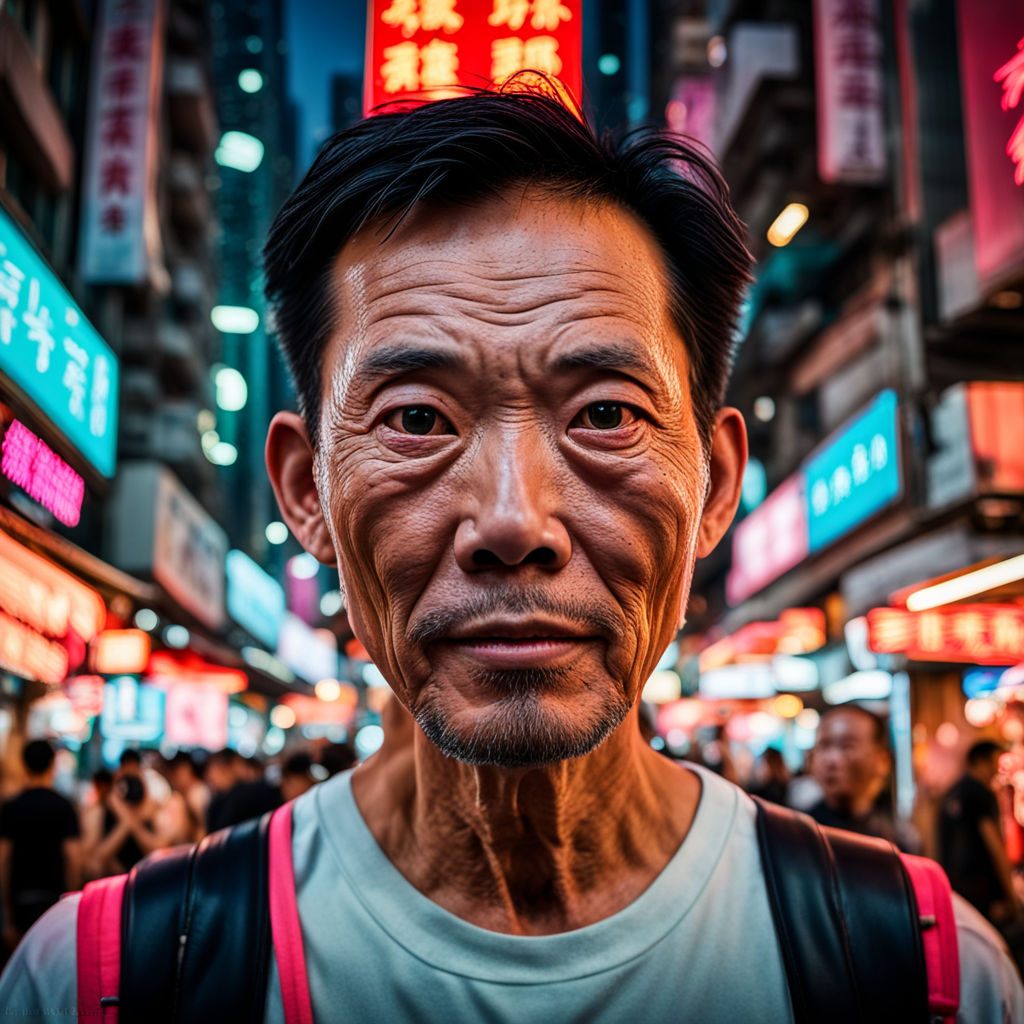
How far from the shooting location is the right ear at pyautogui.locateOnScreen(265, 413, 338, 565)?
189 cm

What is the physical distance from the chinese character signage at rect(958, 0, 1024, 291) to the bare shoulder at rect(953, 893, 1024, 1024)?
19.6 ft

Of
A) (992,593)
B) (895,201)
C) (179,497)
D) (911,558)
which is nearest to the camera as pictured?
(992,593)

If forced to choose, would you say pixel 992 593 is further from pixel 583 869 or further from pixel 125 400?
pixel 125 400

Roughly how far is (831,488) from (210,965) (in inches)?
626

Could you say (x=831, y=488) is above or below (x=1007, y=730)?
above

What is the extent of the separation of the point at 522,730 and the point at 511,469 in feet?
1.30

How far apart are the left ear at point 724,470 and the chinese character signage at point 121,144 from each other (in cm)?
1547

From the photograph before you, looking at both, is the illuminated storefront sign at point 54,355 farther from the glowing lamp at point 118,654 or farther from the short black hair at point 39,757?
the glowing lamp at point 118,654

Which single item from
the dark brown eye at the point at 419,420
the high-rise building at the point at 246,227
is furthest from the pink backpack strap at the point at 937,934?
the high-rise building at the point at 246,227

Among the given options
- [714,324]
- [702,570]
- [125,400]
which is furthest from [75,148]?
[702,570]

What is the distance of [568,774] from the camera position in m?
1.70

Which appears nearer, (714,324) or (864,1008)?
(864,1008)

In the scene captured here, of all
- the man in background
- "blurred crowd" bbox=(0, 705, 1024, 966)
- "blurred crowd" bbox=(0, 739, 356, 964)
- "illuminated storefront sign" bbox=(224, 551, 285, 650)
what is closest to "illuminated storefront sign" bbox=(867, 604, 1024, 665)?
"blurred crowd" bbox=(0, 705, 1024, 966)

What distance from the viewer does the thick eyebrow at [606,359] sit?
1.56m
